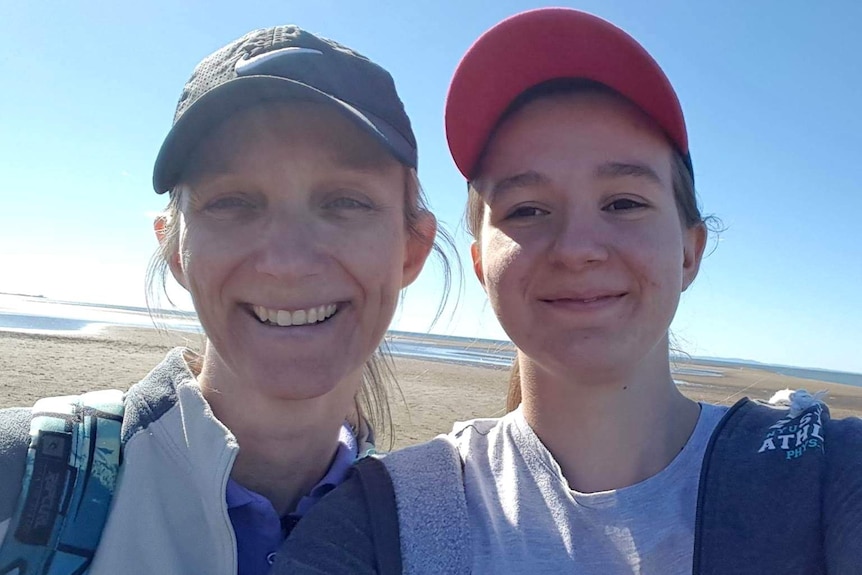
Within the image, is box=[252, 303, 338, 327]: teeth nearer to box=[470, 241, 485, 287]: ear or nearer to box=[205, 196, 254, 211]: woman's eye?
box=[205, 196, 254, 211]: woman's eye

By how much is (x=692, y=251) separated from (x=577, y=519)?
964 mm

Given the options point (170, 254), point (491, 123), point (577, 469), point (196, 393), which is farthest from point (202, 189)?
point (577, 469)

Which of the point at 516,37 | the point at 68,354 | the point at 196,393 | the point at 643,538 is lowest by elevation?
the point at 68,354

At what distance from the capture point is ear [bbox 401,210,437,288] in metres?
2.20

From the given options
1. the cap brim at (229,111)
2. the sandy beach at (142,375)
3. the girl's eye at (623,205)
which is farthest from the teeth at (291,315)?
the sandy beach at (142,375)

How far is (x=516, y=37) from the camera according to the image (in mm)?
1841

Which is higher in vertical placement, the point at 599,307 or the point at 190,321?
the point at 599,307

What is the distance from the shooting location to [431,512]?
1.58 m

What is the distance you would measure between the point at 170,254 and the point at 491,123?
1.17 m

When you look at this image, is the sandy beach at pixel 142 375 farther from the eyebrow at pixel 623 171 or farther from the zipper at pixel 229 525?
the eyebrow at pixel 623 171

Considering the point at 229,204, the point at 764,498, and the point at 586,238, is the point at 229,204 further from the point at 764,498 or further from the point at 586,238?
the point at 764,498

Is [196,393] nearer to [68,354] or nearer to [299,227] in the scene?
[299,227]

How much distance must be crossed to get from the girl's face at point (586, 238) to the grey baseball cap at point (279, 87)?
408mm

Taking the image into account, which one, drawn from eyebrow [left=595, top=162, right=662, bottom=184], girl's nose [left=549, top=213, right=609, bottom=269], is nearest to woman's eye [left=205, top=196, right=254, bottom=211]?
girl's nose [left=549, top=213, right=609, bottom=269]
